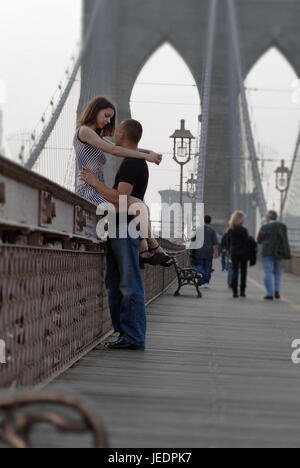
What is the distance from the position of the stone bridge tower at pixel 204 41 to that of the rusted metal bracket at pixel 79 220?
37785 millimetres

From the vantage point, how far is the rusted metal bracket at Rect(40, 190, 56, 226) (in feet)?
12.7

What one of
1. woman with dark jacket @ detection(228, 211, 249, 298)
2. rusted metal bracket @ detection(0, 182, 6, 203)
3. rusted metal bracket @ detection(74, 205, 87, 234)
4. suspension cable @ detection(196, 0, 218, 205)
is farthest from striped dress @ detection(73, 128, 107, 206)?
suspension cable @ detection(196, 0, 218, 205)

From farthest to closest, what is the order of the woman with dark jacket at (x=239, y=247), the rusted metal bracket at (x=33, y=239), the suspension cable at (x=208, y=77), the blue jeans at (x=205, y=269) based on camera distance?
the suspension cable at (x=208, y=77) < the blue jeans at (x=205, y=269) < the woman with dark jacket at (x=239, y=247) < the rusted metal bracket at (x=33, y=239)

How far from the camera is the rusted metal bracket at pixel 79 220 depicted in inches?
192

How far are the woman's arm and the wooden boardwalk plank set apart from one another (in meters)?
1.06

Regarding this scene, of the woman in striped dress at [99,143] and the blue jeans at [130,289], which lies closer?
the woman in striped dress at [99,143]

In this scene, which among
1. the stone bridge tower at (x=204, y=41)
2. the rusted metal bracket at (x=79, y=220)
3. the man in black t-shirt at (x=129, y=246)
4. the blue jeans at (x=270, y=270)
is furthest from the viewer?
the stone bridge tower at (x=204, y=41)

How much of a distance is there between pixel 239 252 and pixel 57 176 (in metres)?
4.38

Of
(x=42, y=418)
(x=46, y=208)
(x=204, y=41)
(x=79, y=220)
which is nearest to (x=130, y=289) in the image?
(x=79, y=220)

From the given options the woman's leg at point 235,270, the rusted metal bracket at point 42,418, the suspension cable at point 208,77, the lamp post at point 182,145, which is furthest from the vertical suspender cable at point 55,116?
the rusted metal bracket at point 42,418

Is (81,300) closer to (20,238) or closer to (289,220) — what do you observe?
(20,238)

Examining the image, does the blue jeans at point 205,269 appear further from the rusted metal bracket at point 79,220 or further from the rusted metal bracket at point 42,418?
the rusted metal bracket at point 42,418

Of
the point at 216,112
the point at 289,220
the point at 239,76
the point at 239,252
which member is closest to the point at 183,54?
the point at 216,112

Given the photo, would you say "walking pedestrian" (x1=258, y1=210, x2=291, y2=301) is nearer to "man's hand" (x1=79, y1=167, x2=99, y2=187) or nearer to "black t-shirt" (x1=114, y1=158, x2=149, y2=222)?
"black t-shirt" (x1=114, y1=158, x2=149, y2=222)
